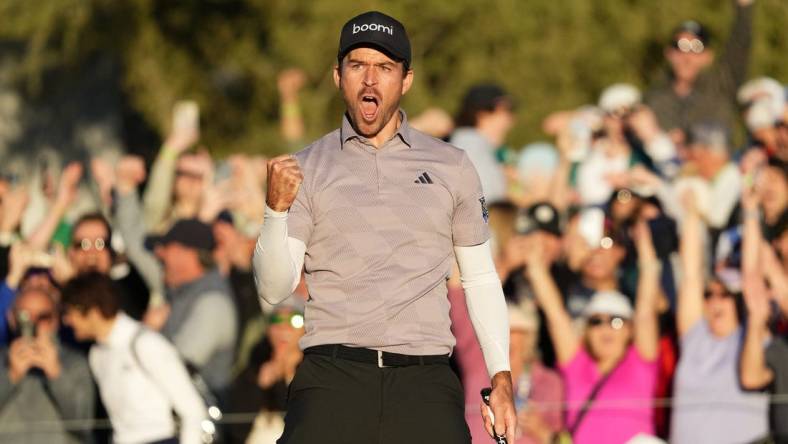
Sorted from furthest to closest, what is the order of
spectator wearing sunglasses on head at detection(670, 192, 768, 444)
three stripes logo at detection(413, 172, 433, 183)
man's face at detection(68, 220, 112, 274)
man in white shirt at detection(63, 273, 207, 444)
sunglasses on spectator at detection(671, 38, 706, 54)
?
sunglasses on spectator at detection(671, 38, 706, 54) < man's face at detection(68, 220, 112, 274) < spectator wearing sunglasses on head at detection(670, 192, 768, 444) < man in white shirt at detection(63, 273, 207, 444) < three stripes logo at detection(413, 172, 433, 183)

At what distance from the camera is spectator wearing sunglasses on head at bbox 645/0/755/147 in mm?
12703

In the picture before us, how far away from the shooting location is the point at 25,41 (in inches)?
714

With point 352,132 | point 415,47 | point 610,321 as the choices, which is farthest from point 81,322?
point 415,47

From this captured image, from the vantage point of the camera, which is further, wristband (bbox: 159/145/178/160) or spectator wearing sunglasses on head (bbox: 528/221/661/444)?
wristband (bbox: 159/145/178/160)

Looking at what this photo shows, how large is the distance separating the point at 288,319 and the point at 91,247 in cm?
155

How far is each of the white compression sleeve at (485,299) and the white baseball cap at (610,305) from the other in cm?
343

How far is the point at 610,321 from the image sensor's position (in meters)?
10.6

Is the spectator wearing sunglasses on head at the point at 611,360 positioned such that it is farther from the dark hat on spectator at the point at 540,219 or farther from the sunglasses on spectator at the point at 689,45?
the sunglasses on spectator at the point at 689,45

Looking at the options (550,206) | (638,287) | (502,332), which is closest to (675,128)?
(550,206)

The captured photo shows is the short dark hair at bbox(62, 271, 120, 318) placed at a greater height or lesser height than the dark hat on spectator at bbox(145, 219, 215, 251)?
lesser

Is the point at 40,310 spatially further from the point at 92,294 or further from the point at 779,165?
the point at 779,165

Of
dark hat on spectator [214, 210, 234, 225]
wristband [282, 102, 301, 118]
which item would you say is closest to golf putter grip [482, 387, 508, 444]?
dark hat on spectator [214, 210, 234, 225]

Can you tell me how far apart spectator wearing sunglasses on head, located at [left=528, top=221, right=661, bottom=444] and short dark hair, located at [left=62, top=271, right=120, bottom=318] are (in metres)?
2.39

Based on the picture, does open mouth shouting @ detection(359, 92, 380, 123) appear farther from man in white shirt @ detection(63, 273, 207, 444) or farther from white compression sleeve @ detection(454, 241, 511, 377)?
man in white shirt @ detection(63, 273, 207, 444)
